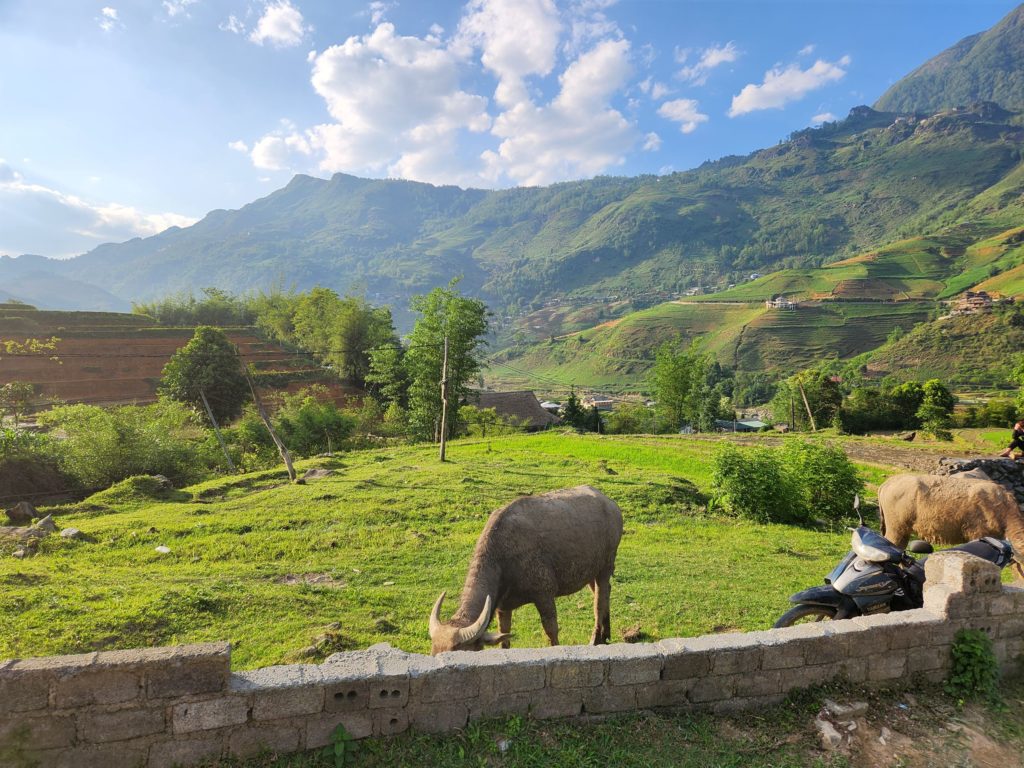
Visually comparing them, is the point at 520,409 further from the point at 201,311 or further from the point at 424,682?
the point at 201,311

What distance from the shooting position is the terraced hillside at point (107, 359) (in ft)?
157

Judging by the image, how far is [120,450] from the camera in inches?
818

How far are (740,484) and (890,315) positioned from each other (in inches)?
5286

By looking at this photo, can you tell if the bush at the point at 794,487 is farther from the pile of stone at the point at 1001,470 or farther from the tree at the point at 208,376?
the tree at the point at 208,376

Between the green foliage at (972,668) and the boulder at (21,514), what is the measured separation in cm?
2157

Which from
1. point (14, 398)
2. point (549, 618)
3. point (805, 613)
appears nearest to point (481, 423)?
point (14, 398)

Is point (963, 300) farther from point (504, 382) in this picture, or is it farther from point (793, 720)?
point (793, 720)

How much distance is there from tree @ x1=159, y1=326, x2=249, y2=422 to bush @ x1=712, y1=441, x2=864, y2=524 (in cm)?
3349

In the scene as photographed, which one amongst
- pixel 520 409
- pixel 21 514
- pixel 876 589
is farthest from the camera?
pixel 520 409

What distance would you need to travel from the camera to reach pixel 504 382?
15800 cm

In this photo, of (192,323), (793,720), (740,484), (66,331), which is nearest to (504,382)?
(192,323)

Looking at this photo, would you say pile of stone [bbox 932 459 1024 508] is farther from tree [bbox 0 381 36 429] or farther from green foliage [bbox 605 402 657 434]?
green foliage [bbox 605 402 657 434]

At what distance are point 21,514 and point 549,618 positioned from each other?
17.7 meters

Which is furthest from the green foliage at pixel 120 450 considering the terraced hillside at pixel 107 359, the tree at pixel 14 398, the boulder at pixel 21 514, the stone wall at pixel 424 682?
the terraced hillside at pixel 107 359
